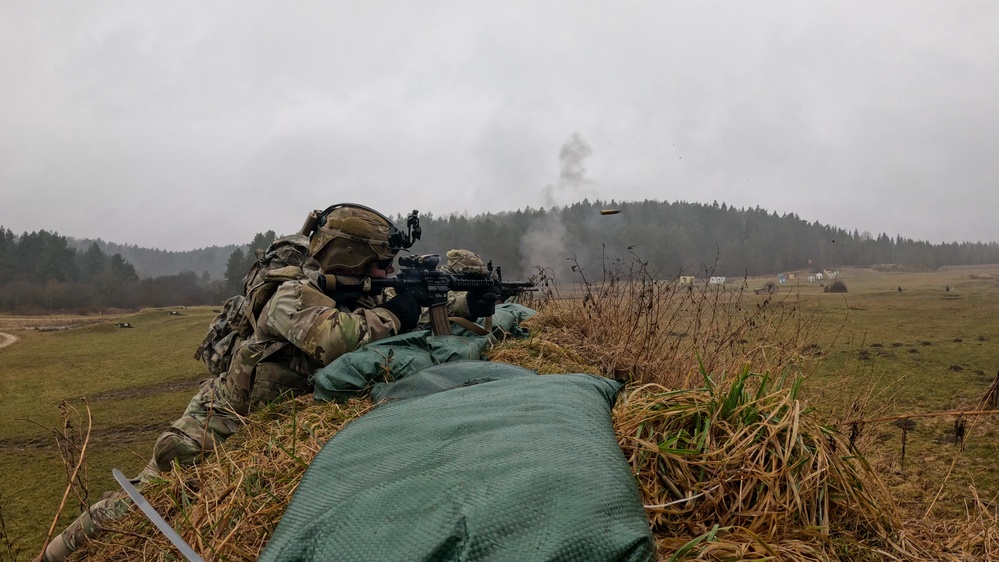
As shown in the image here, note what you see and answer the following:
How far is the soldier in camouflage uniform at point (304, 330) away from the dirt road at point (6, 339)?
46.7ft

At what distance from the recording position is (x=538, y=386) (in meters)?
2.00

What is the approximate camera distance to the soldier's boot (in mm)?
2242

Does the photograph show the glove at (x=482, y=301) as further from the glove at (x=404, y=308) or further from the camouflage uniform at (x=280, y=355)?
the camouflage uniform at (x=280, y=355)

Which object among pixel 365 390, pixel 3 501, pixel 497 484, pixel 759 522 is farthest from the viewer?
pixel 3 501

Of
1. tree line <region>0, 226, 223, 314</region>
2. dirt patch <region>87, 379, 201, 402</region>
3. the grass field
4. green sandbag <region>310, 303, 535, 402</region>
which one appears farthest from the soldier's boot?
tree line <region>0, 226, 223, 314</region>

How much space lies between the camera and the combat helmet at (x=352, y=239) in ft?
→ 11.9

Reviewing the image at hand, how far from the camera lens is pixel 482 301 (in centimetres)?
464

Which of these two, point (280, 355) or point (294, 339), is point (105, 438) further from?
point (294, 339)

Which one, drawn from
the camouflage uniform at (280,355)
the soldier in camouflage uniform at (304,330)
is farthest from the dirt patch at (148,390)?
the camouflage uniform at (280,355)

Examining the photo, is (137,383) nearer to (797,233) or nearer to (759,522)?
(759,522)

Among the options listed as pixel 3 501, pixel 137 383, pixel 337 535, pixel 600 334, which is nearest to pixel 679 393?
pixel 337 535

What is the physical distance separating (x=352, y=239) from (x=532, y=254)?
3294 centimetres

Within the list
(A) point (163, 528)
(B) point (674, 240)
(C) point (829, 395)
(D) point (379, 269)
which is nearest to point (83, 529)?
(A) point (163, 528)

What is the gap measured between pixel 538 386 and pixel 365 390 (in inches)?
42.5
